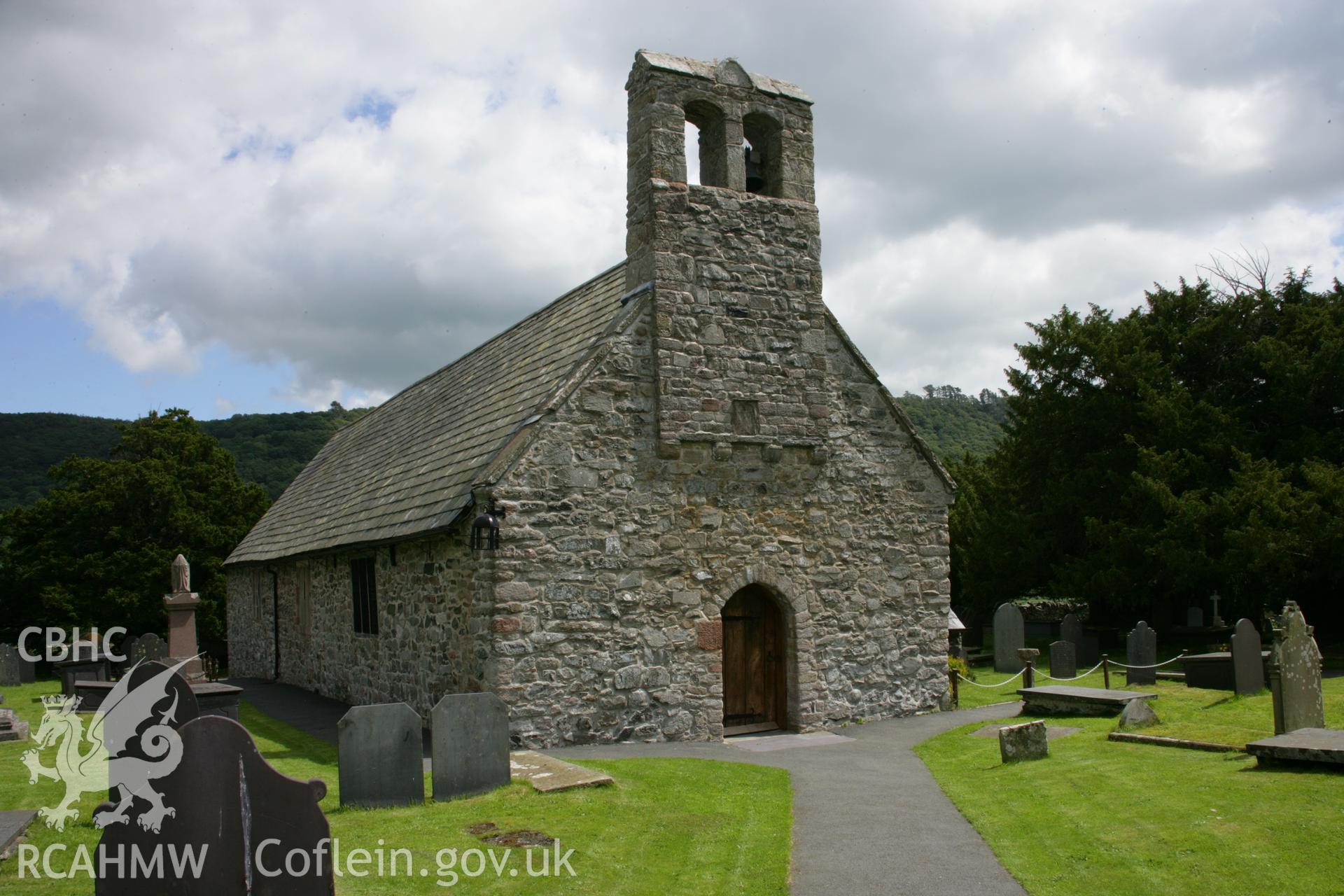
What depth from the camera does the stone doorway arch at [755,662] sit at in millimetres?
14008

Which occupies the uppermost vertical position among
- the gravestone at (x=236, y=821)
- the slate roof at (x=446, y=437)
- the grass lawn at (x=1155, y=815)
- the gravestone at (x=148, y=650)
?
the slate roof at (x=446, y=437)

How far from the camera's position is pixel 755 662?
559 inches

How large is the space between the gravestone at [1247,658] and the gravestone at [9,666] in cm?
2794

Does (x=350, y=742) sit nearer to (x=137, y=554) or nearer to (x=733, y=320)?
(x=733, y=320)

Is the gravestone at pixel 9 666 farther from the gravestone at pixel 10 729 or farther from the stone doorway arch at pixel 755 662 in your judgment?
the stone doorway arch at pixel 755 662

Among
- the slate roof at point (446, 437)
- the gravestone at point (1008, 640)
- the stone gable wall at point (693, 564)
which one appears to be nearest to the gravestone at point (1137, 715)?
the stone gable wall at point (693, 564)

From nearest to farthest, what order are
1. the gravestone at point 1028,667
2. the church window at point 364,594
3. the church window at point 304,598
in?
the church window at point 364,594, the gravestone at point 1028,667, the church window at point 304,598

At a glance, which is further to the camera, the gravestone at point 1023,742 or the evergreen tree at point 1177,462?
the evergreen tree at point 1177,462

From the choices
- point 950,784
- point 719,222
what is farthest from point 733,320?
point 950,784

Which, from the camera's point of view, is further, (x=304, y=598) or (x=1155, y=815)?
(x=304, y=598)

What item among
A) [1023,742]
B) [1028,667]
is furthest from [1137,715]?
[1028,667]

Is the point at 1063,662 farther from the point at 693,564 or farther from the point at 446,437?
the point at 446,437

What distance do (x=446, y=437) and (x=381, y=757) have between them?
28.4 feet

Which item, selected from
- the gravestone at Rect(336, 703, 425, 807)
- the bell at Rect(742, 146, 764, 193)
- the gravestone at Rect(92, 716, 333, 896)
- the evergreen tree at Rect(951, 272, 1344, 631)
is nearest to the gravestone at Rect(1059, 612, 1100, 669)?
the evergreen tree at Rect(951, 272, 1344, 631)
